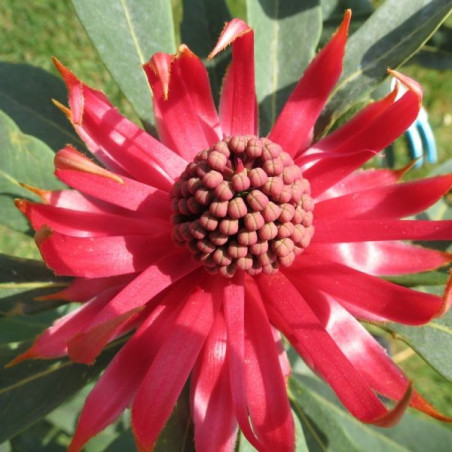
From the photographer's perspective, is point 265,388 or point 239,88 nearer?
point 265,388

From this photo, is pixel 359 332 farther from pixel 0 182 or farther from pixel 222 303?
pixel 0 182

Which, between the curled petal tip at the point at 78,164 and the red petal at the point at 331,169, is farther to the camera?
the red petal at the point at 331,169

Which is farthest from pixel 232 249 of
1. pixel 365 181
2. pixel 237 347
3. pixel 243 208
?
pixel 365 181

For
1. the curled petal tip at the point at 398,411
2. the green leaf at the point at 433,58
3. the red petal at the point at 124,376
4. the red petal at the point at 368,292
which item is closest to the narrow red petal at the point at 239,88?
the red petal at the point at 368,292

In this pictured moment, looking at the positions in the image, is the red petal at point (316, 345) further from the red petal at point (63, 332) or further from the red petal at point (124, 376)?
the red petal at point (63, 332)

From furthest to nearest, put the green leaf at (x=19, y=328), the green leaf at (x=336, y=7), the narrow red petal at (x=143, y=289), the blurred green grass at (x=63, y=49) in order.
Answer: the blurred green grass at (x=63, y=49) → the green leaf at (x=19, y=328) → the green leaf at (x=336, y=7) → the narrow red petal at (x=143, y=289)

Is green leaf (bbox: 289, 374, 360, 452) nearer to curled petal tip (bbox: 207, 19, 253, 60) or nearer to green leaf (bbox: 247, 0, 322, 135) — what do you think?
green leaf (bbox: 247, 0, 322, 135)

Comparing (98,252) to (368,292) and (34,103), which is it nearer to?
(368,292)
